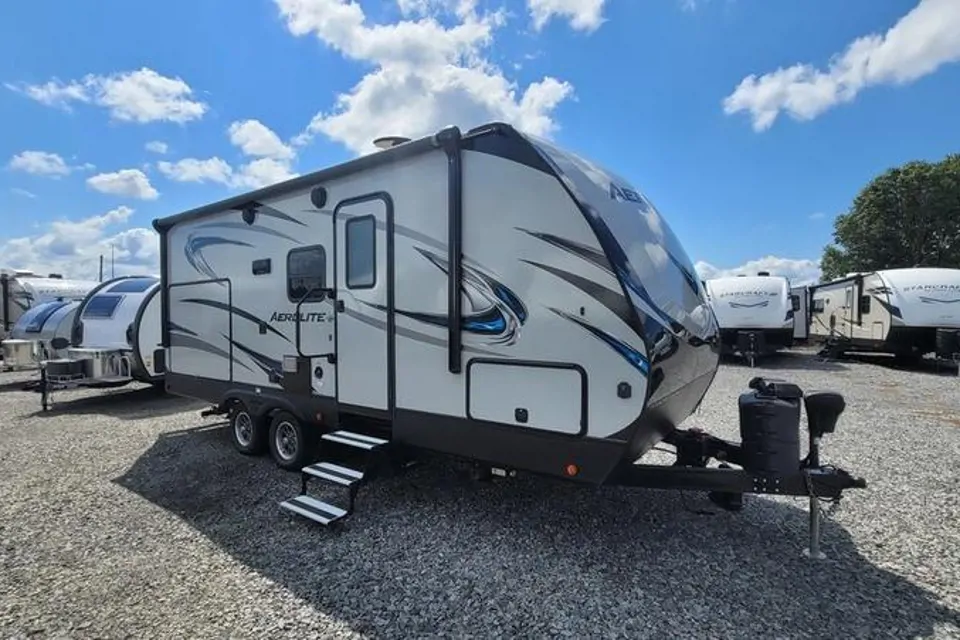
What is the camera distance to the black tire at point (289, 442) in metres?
5.84

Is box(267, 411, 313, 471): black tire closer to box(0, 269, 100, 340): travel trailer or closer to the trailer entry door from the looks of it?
the trailer entry door

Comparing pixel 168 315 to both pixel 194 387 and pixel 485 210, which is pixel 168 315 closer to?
pixel 194 387

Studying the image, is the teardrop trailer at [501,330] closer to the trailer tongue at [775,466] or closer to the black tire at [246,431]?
the trailer tongue at [775,466]

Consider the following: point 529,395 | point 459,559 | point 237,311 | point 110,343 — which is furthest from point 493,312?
point 110,343

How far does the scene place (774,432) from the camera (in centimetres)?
371

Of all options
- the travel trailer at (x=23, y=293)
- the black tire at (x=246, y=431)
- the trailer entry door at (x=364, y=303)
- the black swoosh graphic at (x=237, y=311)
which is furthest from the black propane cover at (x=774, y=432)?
the travel trailer at (x=23, y=293)

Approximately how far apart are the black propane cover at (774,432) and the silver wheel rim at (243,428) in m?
5.37

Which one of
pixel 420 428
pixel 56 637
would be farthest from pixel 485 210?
pixel 56 637

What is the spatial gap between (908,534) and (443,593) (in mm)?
3727

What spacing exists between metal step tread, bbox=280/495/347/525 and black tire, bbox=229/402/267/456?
1.85m

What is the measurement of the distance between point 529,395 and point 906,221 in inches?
1456

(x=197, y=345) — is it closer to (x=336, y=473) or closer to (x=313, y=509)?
(x=336, y=473)

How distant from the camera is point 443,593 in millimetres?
3527

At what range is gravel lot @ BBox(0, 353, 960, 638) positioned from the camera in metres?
3.24
